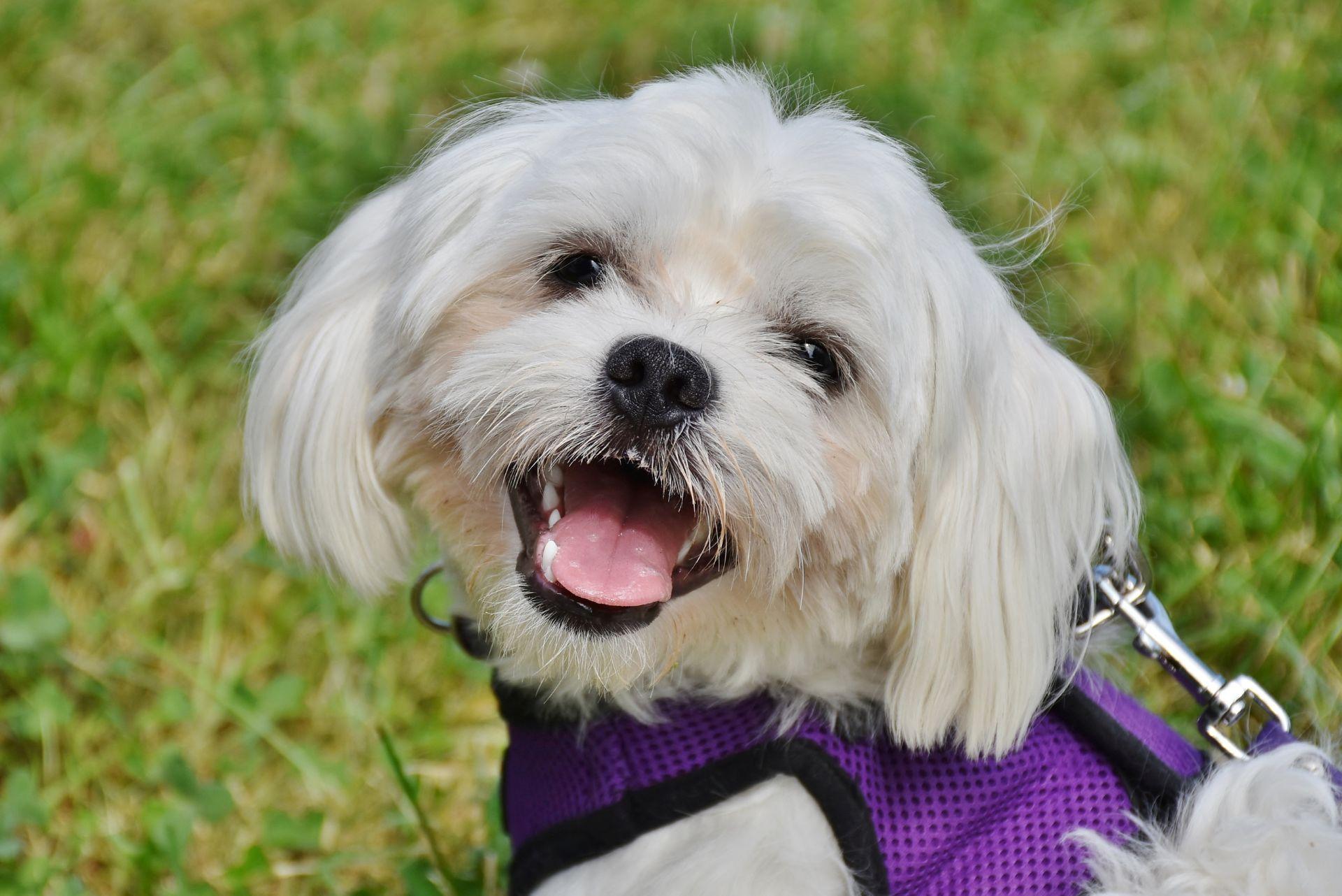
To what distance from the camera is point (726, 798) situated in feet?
4.89

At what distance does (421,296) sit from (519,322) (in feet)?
0.48

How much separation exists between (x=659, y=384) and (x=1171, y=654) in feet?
2.63

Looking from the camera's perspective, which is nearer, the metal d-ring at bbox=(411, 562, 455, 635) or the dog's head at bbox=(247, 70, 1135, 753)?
the dog's head at bbox=(247, 70, 1135, 753)

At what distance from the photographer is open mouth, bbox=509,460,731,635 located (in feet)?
4.94

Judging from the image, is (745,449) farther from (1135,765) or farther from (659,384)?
(1135,765)

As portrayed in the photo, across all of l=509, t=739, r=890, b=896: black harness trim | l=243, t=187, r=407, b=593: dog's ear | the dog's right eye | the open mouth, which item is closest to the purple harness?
l=509, t=739, r=890, b=896: black harness trim

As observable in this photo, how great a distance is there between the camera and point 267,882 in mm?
2189

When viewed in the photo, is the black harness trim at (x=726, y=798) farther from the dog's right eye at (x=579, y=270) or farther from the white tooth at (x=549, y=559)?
the dog's right eye at (x=579, y=270)

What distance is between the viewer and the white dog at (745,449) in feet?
4.84

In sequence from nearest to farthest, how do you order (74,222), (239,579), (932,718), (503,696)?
(932,718) < (503,696) < (239,579) < (74,222)

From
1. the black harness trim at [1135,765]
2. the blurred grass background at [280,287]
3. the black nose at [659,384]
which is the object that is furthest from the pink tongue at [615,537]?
the blurred grass background at [280,287]

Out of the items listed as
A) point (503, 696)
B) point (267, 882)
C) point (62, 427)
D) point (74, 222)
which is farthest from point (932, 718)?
point (74, 222)

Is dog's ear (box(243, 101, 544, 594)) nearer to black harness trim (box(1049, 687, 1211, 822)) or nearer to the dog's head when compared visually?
the dog's head

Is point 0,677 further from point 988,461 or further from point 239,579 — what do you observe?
point 988,461
